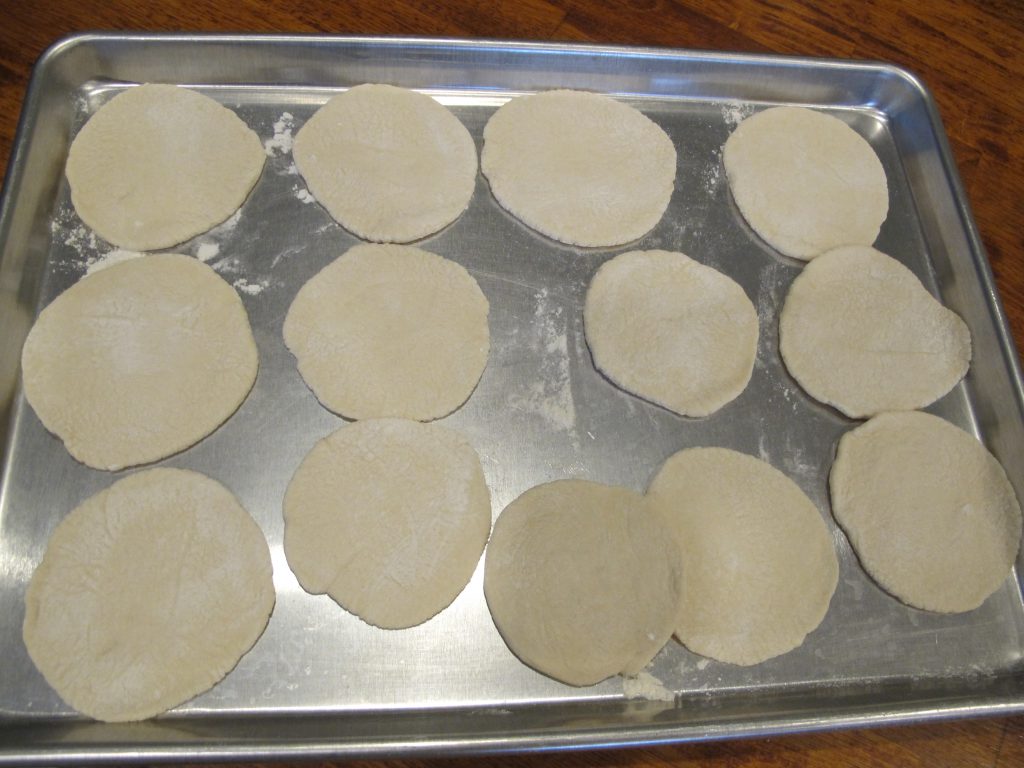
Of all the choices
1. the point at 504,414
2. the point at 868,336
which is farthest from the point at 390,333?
the point at 868,336

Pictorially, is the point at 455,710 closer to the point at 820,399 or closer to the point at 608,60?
the point at 820,399

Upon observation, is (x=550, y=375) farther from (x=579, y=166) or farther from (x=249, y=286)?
(x=249, y=286)

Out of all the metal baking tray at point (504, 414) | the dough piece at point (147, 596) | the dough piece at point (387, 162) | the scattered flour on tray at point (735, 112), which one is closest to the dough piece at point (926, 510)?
the metal baking tray at point (504, 414)

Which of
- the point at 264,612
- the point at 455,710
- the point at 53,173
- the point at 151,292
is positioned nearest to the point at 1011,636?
the point at 455,710

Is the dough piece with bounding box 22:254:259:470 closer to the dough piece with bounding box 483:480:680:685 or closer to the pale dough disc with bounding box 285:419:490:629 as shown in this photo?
the pale dough disc with bounding box 285:419:490:629

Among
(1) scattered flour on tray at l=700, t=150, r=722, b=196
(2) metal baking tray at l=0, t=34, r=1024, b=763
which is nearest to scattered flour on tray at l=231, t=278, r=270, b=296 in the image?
(2) metal baking tray at l=0, t=34, r=1024, b=763
